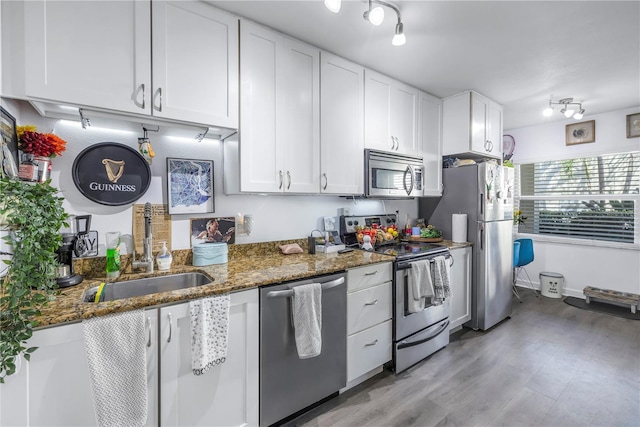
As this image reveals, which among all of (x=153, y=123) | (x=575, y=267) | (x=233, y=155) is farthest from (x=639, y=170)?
(x=153, y=123)

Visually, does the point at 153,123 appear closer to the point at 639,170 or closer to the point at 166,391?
the point at 166,391

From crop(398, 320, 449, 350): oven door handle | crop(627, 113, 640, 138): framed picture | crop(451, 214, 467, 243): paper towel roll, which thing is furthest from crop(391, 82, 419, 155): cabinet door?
crop(627, 113, 640, 138): framed picture

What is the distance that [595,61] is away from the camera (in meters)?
2.45

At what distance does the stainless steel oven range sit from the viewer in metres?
2.29

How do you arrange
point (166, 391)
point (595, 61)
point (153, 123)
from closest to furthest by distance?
1. point (166, 391)
2. point (153, 123)
3. point (595, 61)

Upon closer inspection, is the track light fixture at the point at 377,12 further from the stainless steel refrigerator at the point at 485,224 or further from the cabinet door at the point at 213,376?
the stainless steel refrigerator at the point at 485,224

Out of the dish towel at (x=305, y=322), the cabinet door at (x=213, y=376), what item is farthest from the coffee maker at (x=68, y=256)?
the dish towel at (x=305, y=322)

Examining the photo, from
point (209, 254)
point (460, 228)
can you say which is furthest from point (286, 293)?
point (460, 228)

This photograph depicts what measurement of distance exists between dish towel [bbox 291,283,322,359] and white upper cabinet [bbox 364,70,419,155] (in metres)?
1.45

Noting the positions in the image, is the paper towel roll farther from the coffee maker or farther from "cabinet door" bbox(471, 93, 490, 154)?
the coffee maker

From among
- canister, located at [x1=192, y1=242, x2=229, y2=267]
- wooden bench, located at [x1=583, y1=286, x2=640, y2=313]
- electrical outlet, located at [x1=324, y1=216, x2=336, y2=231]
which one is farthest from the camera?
wooden bench, located at [x1=583, y1=286, x2=640, y2=313]

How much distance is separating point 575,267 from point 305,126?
433cm

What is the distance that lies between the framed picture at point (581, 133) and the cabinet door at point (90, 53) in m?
5.04

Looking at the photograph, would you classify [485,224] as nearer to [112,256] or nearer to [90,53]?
[112,256]
